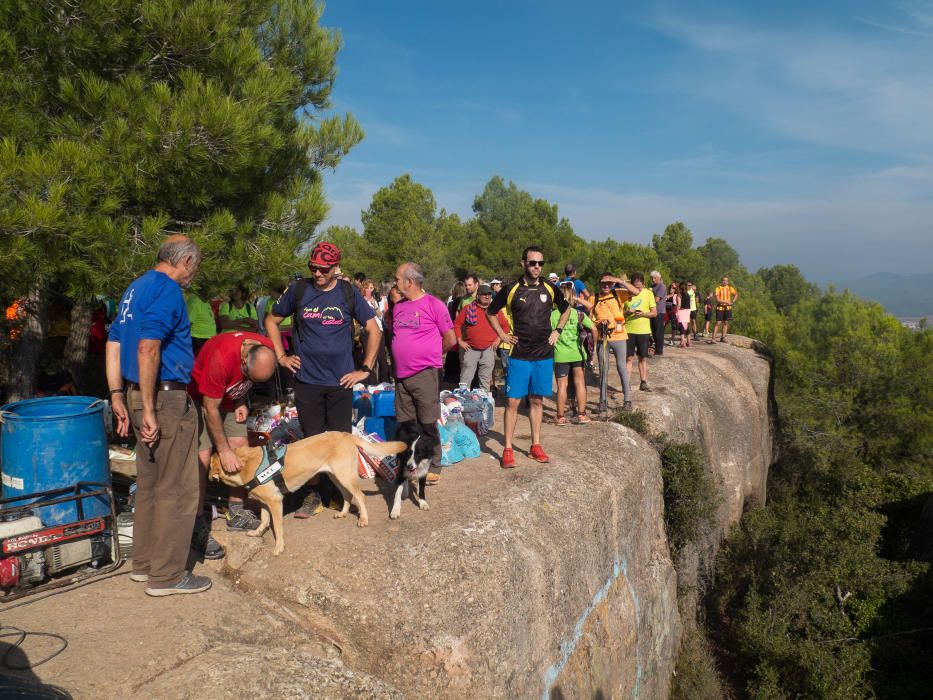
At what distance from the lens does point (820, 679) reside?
35.6 ft

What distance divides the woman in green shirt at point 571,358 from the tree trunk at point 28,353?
6.00 m

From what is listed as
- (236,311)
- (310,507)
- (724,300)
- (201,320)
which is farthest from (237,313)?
(724,300)

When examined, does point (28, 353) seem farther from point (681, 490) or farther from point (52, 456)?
point (681, 490)

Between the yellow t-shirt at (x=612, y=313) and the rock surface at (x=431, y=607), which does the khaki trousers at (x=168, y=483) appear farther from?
the yellow t-shirt at (x=612, y=313)

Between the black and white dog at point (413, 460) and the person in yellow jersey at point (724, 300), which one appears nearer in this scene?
the black and white dog at point (413, 460)

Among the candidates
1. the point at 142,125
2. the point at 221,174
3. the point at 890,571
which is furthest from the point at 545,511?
the point at 890,571

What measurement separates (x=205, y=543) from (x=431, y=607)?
6.03ft

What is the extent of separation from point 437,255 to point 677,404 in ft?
→ 78.3

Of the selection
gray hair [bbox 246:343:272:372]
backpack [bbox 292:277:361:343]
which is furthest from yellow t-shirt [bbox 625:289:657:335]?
gray hair [bbox 246:343:272:372]

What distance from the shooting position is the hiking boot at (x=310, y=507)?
190 inches

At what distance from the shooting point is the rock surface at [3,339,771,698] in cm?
317

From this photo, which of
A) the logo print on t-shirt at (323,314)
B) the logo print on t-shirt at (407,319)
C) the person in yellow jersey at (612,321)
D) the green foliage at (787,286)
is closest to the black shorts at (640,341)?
the person in yellow jersey at (612,321)

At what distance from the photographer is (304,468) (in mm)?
4359

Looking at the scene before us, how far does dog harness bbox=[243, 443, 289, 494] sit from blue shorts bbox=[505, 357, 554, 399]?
2.53 meters
